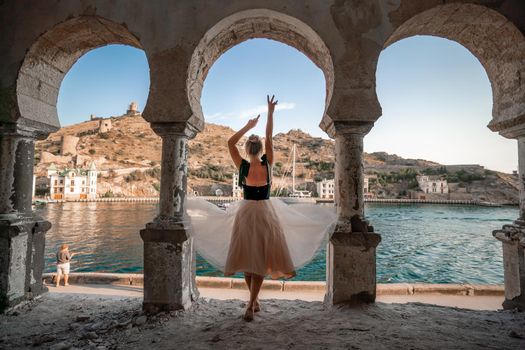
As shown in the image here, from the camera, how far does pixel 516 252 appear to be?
10.4 feet

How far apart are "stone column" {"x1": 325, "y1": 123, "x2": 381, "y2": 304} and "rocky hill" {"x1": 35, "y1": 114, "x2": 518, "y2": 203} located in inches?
1957

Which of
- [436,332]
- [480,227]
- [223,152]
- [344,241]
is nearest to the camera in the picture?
[436,332]

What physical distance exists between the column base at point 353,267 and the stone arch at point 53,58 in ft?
11.1

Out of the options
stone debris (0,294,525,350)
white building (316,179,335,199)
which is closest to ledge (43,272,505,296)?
stone debris (0,294,525,350)

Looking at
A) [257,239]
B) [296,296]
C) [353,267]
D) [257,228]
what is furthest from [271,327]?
[296,296]

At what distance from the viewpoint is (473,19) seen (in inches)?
125

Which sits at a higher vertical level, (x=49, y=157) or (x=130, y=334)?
(x=49, y=157)

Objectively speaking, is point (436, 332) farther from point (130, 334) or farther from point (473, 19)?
point (473, 19)

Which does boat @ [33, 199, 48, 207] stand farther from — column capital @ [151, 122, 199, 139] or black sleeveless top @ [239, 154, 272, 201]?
black sleeveless top @ [239, 154, 272, 201]

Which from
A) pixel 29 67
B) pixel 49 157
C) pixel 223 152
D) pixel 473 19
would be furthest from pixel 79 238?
pixel 223 152

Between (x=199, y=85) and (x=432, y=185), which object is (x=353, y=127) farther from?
(x=432, y=185)

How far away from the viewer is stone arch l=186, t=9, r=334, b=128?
318 cm

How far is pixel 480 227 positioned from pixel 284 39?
42996 mm

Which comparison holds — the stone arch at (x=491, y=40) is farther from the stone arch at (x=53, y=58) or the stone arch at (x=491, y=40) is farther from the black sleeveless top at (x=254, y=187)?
the stone arch at (x=53, y=58)
